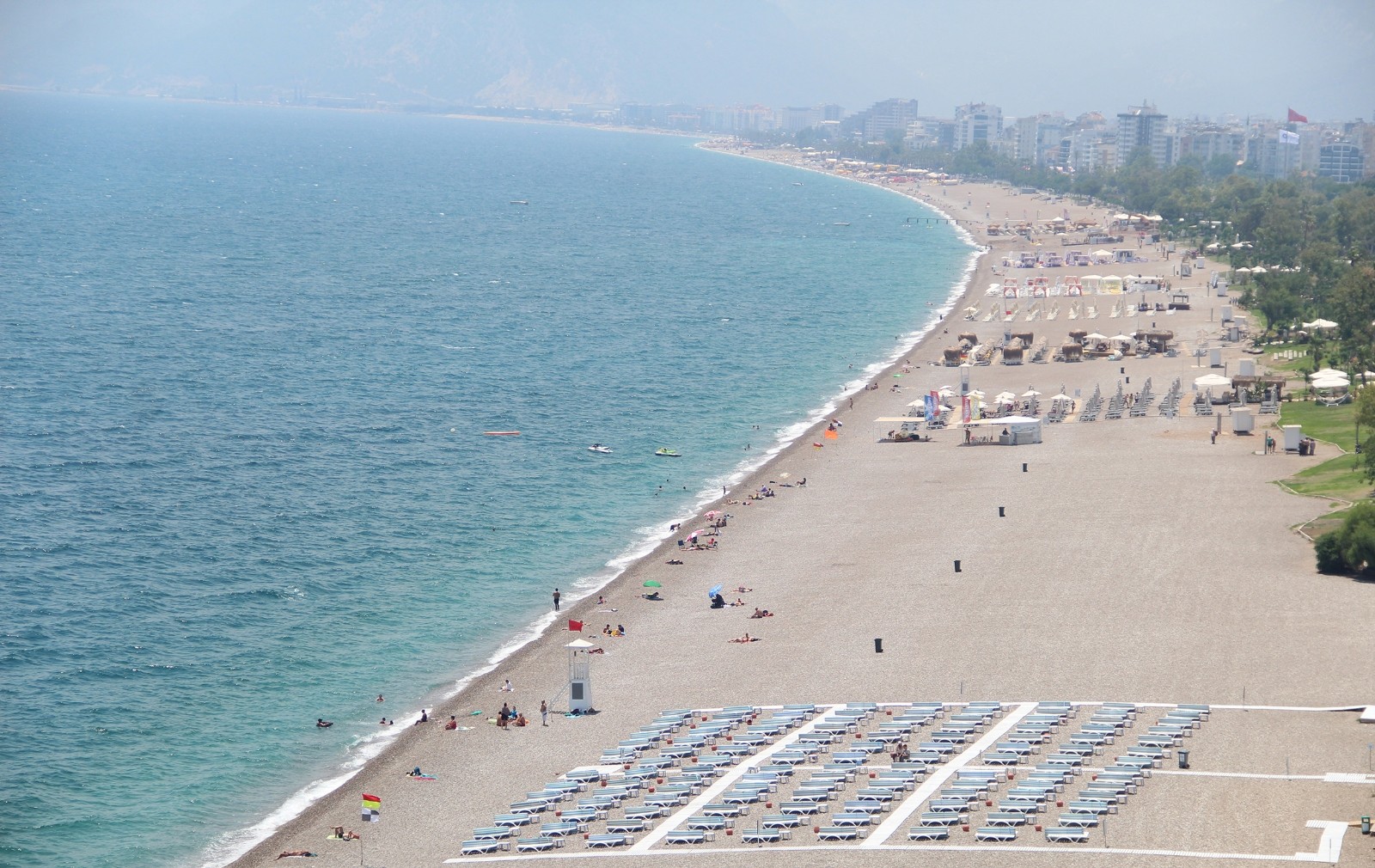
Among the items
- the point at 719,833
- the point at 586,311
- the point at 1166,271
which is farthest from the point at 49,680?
the point at 1166,271

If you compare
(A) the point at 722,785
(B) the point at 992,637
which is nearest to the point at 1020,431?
(B) the point at 992,637

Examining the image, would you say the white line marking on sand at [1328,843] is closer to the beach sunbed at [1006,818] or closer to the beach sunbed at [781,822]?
the beach sunbed at [1006,818]

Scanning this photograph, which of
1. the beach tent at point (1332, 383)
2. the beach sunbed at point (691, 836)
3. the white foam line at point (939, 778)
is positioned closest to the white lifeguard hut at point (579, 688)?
the beach sunbed at point (691, 836)

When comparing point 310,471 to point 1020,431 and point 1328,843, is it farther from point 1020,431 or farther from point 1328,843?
point 1328,843

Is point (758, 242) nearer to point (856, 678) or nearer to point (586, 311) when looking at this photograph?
point (586, 311)

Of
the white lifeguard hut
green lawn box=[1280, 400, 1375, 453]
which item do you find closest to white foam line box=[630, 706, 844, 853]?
the white lifeguard hut
